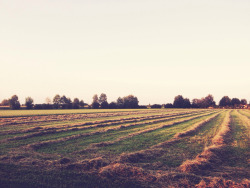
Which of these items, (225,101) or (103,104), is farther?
(225,101)

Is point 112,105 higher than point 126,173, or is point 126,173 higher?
point 112,105

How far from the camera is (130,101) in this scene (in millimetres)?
137000

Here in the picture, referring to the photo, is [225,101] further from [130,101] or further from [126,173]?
[126,173]

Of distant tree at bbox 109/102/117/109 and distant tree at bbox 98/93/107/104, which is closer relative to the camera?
distant tree at bbox 109/102/117/109

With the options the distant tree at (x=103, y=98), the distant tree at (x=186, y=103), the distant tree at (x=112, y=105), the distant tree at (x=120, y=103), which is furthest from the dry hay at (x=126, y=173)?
the distant tree at (x=103, y=98)

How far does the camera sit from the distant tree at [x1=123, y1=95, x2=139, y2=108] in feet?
414

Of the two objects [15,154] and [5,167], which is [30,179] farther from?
[15,154]

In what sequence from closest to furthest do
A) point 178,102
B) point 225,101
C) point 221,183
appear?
point 221,183
point 178,102
point 225,101

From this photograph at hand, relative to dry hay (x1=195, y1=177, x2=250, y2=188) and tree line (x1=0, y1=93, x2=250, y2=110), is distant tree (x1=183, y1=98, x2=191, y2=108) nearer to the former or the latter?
tree line (x1=0, y1=93, x2=250, y2=110)

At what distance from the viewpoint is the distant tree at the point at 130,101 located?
126069 millimetres

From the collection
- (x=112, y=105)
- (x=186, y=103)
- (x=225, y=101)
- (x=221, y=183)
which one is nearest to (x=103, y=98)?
(x=112, y=105)

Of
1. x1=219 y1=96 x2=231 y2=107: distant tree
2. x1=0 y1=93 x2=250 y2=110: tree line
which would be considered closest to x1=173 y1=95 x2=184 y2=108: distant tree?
x1=0 y1=93 x2=250 y2=110: tree line

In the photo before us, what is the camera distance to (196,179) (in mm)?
7059

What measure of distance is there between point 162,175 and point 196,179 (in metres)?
1.30
